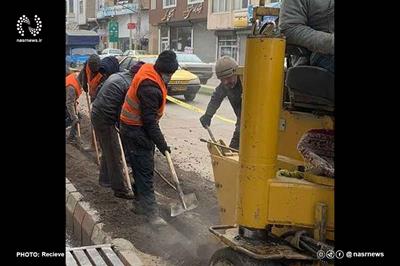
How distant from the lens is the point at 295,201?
279cm

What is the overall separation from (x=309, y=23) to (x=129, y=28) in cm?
2403

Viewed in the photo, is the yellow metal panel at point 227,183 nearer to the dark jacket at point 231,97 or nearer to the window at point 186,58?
the dark jacket at point 231,97

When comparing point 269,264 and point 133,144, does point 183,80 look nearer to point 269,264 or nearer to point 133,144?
point 133,144

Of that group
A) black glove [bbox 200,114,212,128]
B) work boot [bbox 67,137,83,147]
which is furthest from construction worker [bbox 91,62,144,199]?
work boot [bbox 67,137,83,147]

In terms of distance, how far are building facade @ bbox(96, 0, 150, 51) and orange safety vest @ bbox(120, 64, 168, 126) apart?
61.9 feet

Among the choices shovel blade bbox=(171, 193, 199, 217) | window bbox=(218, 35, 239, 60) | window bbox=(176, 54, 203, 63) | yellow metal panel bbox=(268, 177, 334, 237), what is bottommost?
shovel blade bbox=(171, 193, 199, 217)

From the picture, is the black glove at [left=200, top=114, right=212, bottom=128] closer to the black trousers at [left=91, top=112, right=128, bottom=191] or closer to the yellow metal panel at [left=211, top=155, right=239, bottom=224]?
the black trousers at [left=91, top=112, right=128, bottom=191]

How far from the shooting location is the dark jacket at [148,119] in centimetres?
472

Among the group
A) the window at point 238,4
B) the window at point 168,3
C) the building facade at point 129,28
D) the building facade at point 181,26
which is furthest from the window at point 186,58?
the window at point 168,3

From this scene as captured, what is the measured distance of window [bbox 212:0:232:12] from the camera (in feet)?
74.4

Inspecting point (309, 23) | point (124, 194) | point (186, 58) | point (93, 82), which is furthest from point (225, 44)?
point (309, 23)

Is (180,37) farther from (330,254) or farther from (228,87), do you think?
(330,254)

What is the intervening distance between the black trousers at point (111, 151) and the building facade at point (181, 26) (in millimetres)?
17767

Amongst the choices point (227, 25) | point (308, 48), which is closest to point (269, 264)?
point (308, 48)
